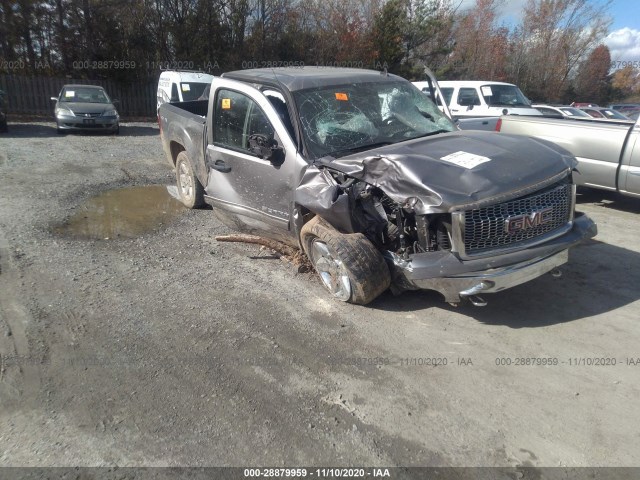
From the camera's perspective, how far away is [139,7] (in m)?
24.8

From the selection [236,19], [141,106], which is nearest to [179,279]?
[141,106]

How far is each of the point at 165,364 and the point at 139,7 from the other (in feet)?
83.5

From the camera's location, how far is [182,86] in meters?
16.3

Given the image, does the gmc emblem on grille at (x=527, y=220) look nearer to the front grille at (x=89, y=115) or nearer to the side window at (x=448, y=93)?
the side window at (x=448, y=93)

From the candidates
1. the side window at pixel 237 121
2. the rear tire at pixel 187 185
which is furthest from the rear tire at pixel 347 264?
the rear tire at pixel 187 185

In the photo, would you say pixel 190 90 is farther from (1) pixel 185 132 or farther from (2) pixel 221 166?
(2) pixel 221 166

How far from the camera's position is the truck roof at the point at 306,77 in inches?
206

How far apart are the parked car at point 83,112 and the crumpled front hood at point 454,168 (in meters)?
13.4

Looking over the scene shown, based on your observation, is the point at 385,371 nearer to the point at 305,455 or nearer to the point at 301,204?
the point at 305,455

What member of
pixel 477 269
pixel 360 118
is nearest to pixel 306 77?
pixel 360 118

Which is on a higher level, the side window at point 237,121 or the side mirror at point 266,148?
the side window at point 237,121

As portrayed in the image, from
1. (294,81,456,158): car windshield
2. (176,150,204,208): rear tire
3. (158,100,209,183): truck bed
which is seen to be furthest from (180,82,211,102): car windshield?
(294,81,456,158): car windshield

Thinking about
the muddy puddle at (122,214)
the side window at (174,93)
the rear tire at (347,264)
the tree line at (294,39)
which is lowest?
the muddy puddle at (122,214)

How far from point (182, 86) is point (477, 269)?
14565 millimetres
